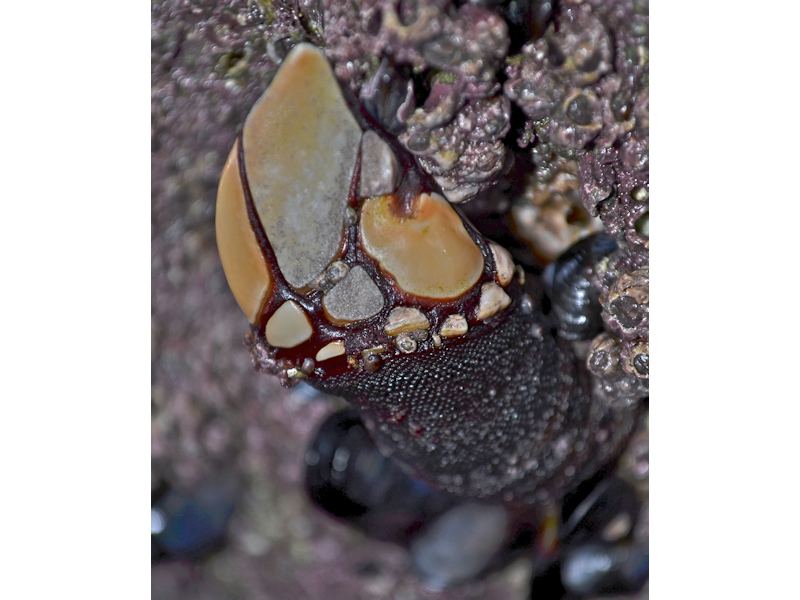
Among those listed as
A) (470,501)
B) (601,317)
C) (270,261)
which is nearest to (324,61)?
(270,261)

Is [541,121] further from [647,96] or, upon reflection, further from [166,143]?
[166,143]

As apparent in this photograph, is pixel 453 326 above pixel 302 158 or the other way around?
the other way around

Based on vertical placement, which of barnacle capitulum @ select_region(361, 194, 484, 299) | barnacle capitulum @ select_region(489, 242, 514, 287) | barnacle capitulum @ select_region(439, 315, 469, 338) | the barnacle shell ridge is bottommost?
barnacle capitulum @ select_region(439, 315, 469, 338)

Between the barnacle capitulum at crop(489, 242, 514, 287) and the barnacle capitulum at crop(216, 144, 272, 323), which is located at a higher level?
the barnacle capitulum at crop(216, 144, 272, 323)

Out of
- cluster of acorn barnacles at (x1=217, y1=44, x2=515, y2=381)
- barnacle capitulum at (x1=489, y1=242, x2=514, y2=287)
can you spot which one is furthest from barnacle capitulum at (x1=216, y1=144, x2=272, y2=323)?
barnacle capitulum at (x1=489, y1=242, x2=514, y2=287)

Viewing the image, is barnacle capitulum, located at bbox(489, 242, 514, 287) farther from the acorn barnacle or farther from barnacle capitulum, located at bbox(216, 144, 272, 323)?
barnacle capitulum, located at bbox(216, 144, 272, 323)
